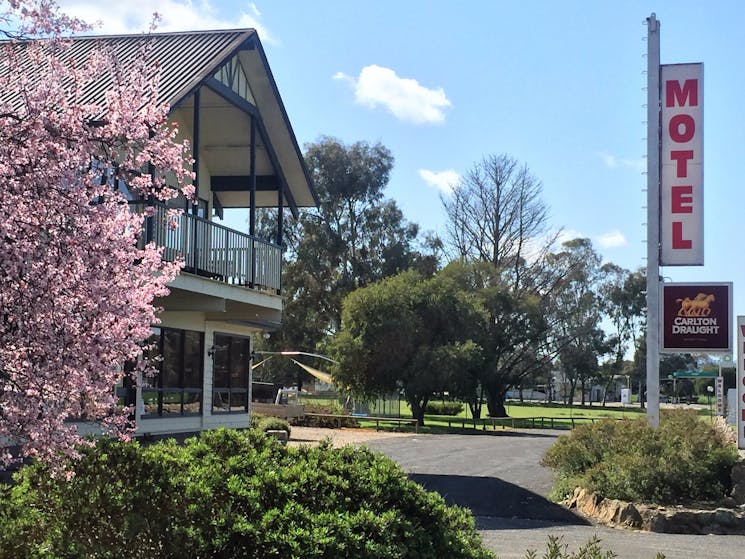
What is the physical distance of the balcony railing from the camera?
14.5 meters

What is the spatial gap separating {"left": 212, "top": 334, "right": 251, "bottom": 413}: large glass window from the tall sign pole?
9.32 m

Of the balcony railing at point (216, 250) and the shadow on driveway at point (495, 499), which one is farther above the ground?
the balcony railing at point (216, 250)

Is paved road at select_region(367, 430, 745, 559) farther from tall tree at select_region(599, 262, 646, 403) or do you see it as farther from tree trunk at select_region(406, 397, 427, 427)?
tall tree at select_region(599, 262, 646, 403)

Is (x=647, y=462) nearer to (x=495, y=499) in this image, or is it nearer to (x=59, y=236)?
(x=495, y=499)

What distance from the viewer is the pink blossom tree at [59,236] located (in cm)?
525

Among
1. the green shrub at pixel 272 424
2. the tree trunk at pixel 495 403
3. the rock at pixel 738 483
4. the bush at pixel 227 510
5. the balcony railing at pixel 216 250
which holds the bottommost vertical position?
the tree trunk at pixel 495 403

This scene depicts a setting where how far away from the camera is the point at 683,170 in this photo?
60.6ft

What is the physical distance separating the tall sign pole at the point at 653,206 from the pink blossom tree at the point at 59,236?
14.1 metres

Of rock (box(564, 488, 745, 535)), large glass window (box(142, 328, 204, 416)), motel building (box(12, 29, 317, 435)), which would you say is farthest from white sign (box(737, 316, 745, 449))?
large glass window (box(142, 328, 204, 416))

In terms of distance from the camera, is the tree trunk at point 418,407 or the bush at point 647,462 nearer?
the bush at point 647,462

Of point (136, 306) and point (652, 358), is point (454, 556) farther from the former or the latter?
point (652, 358)

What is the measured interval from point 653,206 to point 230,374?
10.2 metres

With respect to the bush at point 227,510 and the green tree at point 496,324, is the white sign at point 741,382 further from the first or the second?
the green tree at point 496,324

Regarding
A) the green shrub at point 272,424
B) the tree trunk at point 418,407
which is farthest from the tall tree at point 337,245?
the green shrub at point 272,424
